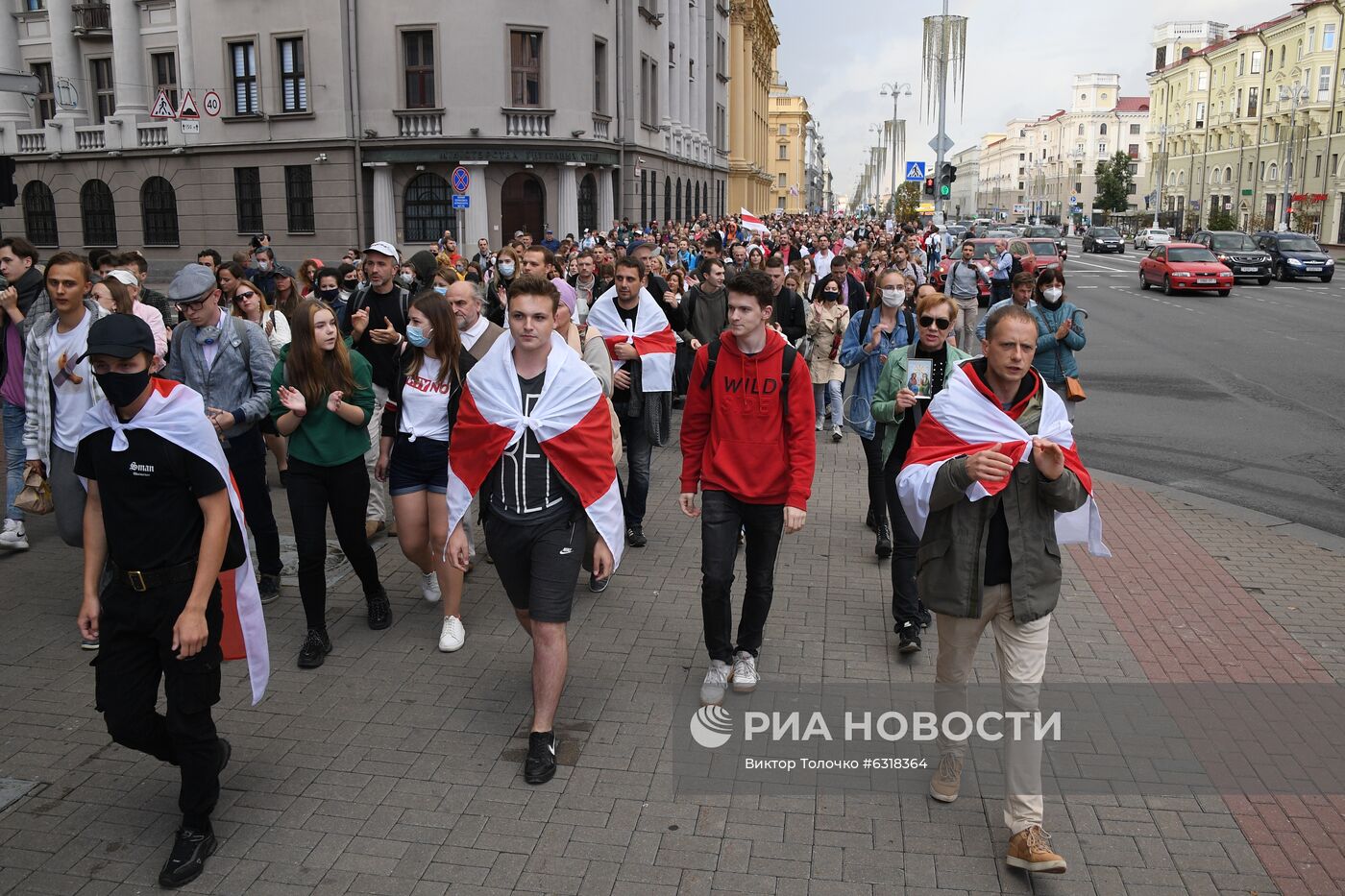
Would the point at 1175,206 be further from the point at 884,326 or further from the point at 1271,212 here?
the point at 884,326

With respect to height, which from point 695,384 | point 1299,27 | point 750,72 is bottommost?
point 695,384

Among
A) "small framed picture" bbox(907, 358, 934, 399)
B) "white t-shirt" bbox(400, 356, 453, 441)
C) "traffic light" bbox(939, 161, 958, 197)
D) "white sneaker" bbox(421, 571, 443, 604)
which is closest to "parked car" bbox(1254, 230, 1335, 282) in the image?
"traffic light" bbox(939, 161, 958, 197)

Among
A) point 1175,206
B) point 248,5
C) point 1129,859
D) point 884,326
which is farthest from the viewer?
point 1175,206

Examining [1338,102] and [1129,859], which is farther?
[1338,102]

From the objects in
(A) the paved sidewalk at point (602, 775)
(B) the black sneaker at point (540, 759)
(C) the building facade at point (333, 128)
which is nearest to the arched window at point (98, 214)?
(C) the building facade at point (333, 128)

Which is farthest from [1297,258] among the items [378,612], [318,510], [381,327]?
[318,510]

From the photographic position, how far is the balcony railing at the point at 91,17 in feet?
120

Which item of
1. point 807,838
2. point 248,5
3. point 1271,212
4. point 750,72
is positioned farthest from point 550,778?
point 1271,212

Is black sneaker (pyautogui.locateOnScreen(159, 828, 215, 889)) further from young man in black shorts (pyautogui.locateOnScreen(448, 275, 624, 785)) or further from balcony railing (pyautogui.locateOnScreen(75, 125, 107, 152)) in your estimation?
balcony railing (pyautogui.locateOnScreen(75, 125, 107, 152))

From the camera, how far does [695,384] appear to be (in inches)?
210

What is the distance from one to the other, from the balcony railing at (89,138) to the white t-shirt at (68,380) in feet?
110

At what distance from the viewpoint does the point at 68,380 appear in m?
6.14

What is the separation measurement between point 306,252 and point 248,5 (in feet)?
23.8

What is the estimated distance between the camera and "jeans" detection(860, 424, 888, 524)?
7148 millimetres
